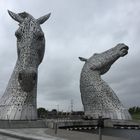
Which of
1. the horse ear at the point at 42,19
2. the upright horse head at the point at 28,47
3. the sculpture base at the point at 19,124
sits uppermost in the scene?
the horse ear at the point at 42,19

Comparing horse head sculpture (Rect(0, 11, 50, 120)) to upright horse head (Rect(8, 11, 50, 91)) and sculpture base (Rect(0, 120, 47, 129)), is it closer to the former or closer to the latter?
upright horse head (Rect(8, 11, 50, 91))

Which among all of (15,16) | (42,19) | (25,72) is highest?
(15,16)

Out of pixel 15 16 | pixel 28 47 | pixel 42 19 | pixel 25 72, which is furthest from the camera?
pixel 42 19

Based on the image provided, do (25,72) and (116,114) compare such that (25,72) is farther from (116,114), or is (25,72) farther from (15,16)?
(116,114)

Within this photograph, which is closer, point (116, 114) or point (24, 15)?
point (24, 15)

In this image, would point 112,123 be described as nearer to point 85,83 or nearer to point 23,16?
point 85,83

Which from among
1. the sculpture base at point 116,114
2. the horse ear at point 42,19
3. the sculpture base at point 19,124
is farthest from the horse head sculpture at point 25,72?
the sculpture base at point 116,114

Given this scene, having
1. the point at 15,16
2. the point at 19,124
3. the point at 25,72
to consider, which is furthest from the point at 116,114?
the point at 15,16

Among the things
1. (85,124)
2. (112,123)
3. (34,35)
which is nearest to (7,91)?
(34,35)

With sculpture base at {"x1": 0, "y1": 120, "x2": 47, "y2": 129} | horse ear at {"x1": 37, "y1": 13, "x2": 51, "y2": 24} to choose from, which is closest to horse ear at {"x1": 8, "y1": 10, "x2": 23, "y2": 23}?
horse ear at {"x1": 37, "y1": 13, "x2": 51, "y2": 24}

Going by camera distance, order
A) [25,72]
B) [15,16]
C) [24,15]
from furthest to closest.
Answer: [15,16] < [24,15] < [25,72]

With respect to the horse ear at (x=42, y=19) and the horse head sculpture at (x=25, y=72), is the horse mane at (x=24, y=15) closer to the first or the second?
the horse head sculpture at (x=25, y=72)

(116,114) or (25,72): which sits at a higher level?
(25,72)

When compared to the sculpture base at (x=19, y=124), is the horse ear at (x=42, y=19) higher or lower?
higher
